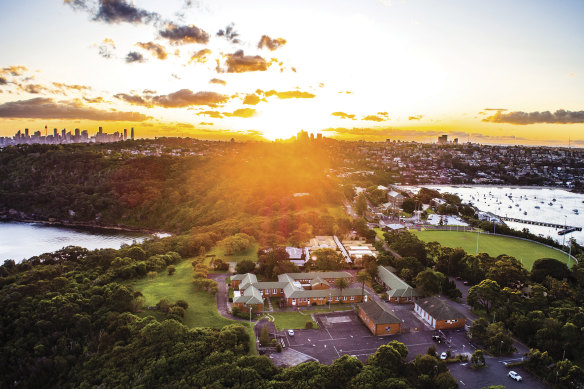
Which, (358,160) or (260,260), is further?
(358,160)

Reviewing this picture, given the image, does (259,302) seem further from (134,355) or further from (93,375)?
(93,375)

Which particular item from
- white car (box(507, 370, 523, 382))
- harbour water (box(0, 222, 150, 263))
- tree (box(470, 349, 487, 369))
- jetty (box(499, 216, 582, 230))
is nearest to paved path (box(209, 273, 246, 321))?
tree (box(470, 349, 487, 369))

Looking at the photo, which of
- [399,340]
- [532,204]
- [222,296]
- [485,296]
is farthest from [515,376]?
[532,204]

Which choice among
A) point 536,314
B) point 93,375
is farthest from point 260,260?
point 536,314

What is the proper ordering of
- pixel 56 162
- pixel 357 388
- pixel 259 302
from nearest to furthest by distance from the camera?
pixel 357 388, pixel 259 302, pixel 56 162

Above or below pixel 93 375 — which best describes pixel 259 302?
above

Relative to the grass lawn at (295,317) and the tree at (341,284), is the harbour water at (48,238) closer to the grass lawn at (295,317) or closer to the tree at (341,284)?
the grass lawn at (295,317)
